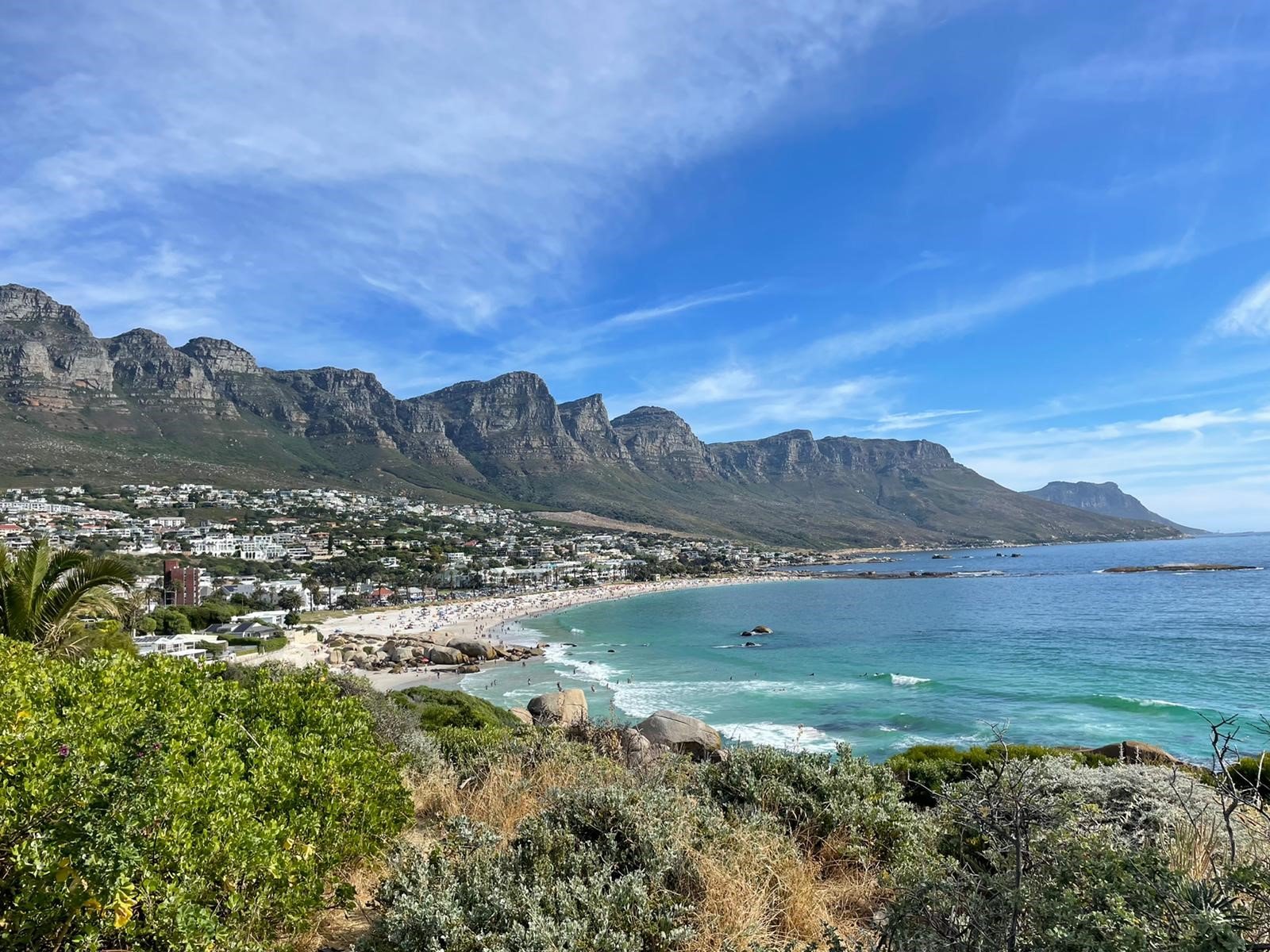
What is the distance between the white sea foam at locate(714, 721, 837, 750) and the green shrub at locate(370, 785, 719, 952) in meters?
18.5

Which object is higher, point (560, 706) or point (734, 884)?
point (734, 884)

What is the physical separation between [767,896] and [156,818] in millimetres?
3541

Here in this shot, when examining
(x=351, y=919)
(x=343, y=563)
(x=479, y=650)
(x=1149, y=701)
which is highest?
(x=351, y=919)

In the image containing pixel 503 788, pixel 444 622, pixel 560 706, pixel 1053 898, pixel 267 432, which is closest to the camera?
pixel 1053 898

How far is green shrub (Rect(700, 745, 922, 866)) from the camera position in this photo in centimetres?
554

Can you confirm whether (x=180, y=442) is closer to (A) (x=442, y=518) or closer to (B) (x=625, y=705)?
(A) (x=442, y=518)

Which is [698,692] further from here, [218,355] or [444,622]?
[218,355]

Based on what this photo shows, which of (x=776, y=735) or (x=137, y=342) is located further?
(x=137, y=342)

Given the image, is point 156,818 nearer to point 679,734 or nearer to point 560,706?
point 679,734

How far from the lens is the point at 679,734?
1320 cm

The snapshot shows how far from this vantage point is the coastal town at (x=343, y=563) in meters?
47.8

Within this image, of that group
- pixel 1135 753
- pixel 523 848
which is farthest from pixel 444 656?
pixel 523 848

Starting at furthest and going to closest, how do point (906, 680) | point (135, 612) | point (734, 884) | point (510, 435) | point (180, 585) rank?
point (510, 435) < point (180, 585) < point (135, 612) < point (906, 680) < point (734, 884)

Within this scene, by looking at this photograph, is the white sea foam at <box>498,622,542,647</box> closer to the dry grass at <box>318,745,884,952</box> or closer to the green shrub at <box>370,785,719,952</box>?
the dry grass at <box>318,745,884,952</box>
